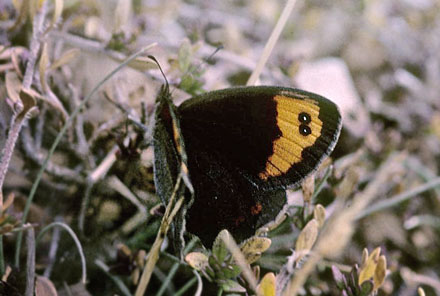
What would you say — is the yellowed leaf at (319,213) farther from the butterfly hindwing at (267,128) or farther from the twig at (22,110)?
the twig at (22,110)

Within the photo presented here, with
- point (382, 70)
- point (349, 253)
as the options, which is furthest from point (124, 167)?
point (382, 70)

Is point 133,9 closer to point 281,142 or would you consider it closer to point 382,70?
point 281,142

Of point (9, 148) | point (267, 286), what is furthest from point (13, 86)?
point (267, 286)

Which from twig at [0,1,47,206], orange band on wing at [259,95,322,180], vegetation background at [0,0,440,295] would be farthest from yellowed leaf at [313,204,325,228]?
twig at [0,1,47,206]

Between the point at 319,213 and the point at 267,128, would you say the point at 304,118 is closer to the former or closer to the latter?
the point at 267,128

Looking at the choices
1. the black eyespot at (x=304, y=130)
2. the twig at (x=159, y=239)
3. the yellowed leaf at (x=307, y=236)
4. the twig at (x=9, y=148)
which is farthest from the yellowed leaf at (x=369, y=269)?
the twig at (x=9, y=148)
